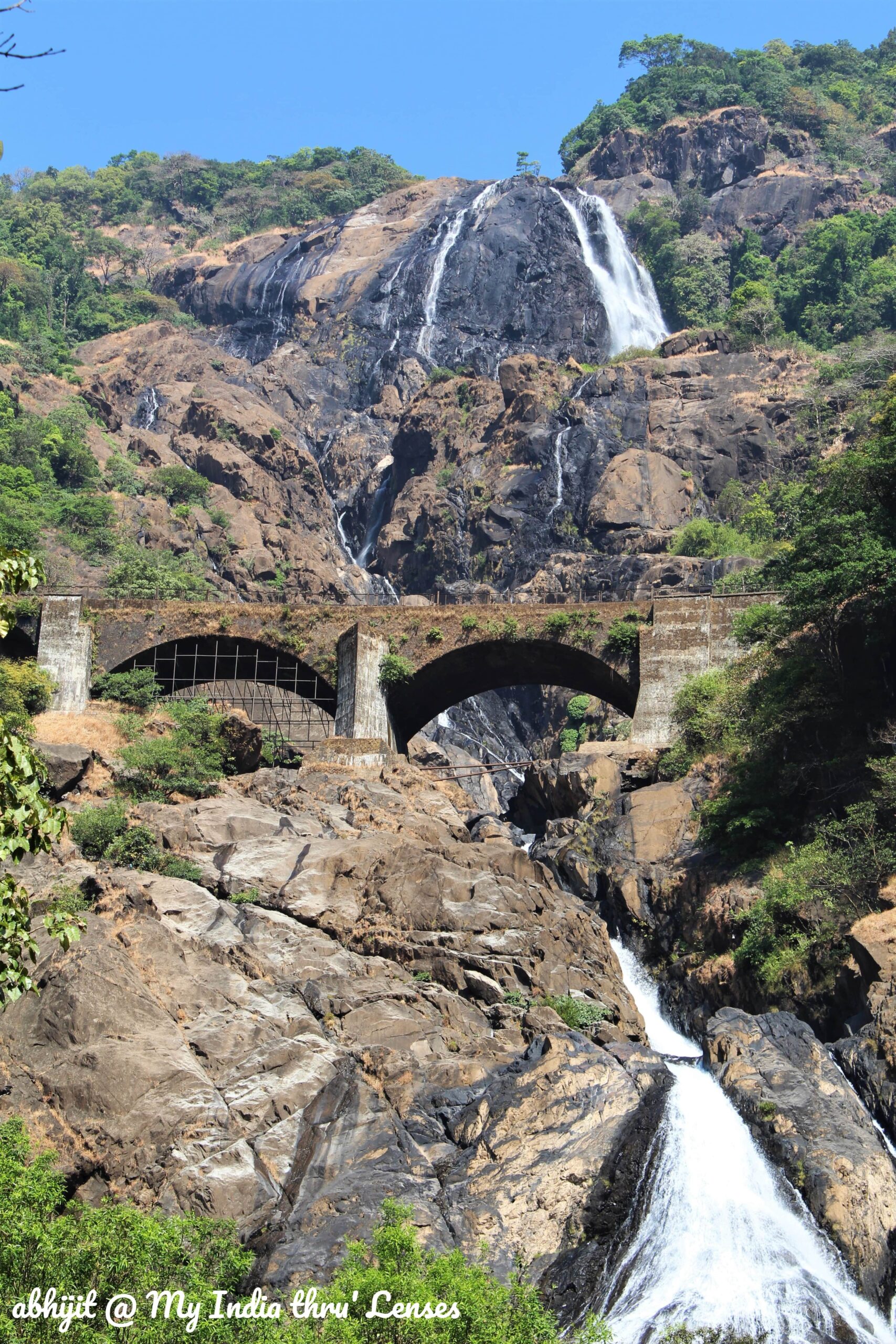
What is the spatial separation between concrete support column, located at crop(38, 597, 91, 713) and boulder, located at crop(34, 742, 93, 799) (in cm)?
918

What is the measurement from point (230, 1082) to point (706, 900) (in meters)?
15.0

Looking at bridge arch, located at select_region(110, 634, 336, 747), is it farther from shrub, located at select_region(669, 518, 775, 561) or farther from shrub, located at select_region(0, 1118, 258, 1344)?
shrub, located at select_region(0, 1118, 258, 1344)

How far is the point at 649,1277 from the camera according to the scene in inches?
913

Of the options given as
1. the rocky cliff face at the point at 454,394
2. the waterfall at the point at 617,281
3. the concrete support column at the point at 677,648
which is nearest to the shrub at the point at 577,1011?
the concrete support column at the point at 677,648

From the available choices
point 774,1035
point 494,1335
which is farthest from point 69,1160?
point 774,1035

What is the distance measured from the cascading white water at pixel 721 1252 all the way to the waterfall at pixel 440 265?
8469 centimetres

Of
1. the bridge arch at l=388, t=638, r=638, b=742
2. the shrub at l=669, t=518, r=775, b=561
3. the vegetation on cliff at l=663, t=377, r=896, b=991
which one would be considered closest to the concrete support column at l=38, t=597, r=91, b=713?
the bridge arch at l=388, t=638, r=638, b=742

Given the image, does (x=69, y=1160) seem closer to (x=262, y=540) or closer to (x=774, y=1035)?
(x=774, y=1035)

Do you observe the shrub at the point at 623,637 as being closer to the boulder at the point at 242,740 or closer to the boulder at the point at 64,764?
the boulder at the point at 242,740

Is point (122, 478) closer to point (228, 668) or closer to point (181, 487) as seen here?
point (181, 487)

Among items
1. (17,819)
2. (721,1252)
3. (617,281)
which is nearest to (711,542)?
(617,281)

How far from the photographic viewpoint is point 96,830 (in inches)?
1332

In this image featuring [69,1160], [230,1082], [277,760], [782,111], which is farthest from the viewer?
[782,111]

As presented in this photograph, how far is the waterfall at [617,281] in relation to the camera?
10588 cm
